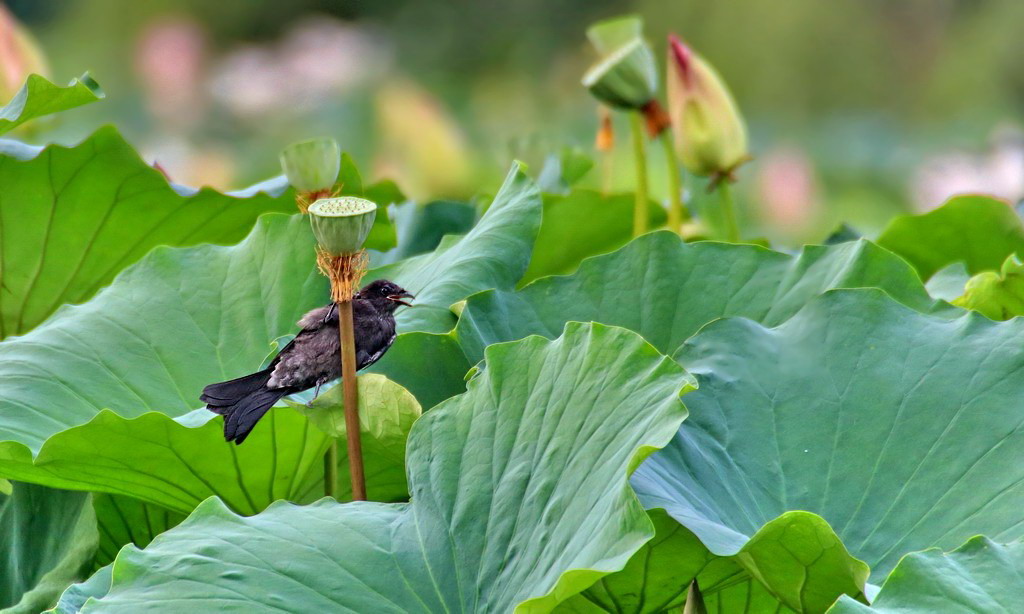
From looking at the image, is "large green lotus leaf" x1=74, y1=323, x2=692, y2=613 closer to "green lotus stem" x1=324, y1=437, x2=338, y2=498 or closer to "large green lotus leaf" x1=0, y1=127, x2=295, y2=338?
"green lotus stem" x1=324, y1=437, x2=338, y2=498

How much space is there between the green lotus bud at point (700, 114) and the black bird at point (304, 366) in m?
0.52

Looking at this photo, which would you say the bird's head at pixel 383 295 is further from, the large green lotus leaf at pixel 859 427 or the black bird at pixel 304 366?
the large green lotus leaf at pixel 859 427

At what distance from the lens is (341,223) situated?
54cm

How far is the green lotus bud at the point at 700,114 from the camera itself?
1096mm

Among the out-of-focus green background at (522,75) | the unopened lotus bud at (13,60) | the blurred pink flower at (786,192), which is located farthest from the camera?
the out-of-focus green background at (522,75)

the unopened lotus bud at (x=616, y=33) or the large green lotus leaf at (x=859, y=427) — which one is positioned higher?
the unopened lotus bud at (x=616, y=33)

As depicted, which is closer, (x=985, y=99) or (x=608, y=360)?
(x=608, y=360)

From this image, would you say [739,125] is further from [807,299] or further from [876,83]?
[876,83]

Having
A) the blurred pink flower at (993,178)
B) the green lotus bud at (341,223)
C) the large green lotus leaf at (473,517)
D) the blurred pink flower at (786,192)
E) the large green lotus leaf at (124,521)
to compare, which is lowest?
the blurred pink flower at (786,192)

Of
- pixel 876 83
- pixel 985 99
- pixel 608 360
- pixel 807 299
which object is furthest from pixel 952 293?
pixel 876 83

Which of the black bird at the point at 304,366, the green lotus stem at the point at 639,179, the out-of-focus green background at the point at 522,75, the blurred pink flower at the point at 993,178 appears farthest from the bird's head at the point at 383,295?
the out-of-focus green background at the point at 522,75

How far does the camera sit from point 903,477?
66 centimetres

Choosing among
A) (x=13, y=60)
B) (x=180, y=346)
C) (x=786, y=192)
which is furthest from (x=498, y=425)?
(x=786, y=192)

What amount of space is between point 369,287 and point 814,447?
0.28 meters
